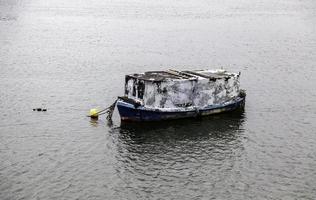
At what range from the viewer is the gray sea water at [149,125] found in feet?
122

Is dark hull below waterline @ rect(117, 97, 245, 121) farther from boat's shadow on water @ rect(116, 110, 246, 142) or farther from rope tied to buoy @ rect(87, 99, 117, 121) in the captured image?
rope tied to buoy @ rect(87, 99, 117, 121)

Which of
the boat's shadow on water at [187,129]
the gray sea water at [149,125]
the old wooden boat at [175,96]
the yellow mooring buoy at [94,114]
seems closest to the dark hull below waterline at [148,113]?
the old wooden boat at [175,96]

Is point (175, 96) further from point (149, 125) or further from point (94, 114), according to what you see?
point (94, 114)

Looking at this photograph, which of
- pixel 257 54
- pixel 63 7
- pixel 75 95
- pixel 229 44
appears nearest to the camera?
pixel 75 95

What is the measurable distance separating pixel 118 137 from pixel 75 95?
1564cm

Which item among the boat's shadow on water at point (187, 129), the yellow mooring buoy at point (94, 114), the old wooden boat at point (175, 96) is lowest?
the boat's shadow on water at point (187, 129)

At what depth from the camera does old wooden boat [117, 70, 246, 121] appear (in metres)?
48.8

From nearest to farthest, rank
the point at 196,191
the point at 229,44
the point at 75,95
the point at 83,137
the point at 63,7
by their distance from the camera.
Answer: the point at 196,191, the point at 83,137, the point at 75,95, the point at 229,44, the point at 63,7

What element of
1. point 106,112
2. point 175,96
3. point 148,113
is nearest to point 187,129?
point 175,96

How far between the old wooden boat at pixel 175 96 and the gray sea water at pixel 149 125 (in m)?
1.25

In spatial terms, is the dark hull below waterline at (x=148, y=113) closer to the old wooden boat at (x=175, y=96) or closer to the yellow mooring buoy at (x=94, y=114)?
the old wooden boat at (x=175, y=96)

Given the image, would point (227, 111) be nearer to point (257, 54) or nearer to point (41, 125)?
point (41, 125)

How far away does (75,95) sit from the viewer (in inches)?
2333

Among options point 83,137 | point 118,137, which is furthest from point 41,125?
point 118,137
